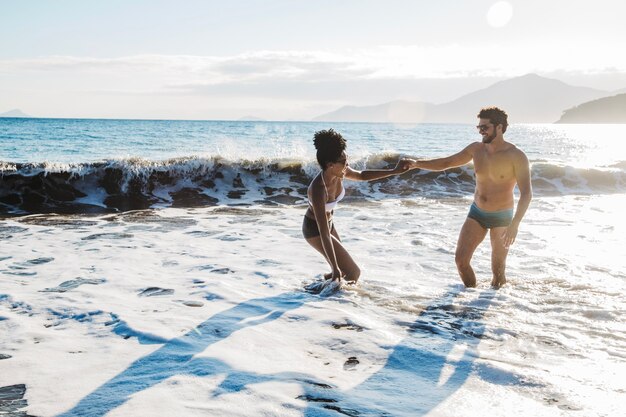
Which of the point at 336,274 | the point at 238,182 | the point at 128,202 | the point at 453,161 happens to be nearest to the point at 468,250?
the point at 453,161

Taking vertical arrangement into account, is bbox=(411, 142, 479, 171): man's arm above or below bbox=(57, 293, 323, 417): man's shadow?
above

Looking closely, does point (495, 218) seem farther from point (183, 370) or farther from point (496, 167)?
point (183, 370)

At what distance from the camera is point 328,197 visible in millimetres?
5617

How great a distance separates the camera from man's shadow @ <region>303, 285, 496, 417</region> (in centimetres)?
296

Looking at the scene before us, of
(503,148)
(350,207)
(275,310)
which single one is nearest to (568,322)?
(503,148)

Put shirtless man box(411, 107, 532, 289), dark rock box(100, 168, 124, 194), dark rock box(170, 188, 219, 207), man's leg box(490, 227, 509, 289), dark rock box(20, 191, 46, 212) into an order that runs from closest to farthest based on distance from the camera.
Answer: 1. shirtless man box(411, 107, 532, 289)
2. man's leg box(490, 227, 509, 289)
3. dark rock box(20, 191, 46, 212)
4. dark rock box(170, 188, 219, 207)
5. dark rock box(100, 168, 124, 194)

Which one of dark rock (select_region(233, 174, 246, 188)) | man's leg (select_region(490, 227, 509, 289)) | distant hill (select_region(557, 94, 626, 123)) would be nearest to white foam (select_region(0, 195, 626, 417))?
man's leg (select_region(490, 227, 509, 289))

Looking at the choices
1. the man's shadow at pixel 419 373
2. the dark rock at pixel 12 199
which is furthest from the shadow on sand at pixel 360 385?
the dark rock at pixel 12 199

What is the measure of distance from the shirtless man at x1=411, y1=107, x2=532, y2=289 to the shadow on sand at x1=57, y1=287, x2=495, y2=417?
1.24 m

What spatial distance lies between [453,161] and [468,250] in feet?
3.75

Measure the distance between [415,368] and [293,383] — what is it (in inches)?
36.0

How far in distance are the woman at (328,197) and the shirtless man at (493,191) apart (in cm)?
137

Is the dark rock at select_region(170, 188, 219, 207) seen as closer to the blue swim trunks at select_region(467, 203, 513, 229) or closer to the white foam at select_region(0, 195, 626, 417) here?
the white foam at select_region(0, 195, 626, 417)

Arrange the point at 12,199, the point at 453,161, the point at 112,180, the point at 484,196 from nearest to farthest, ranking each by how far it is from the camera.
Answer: the point at 484,196 < the point at 453,161 < the point at 12,199 < the point at 112,180
